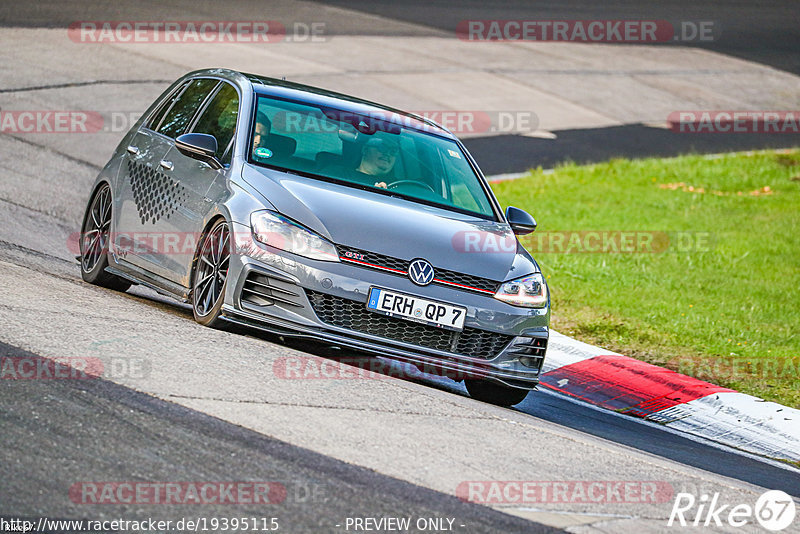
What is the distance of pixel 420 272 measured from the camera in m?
7.15

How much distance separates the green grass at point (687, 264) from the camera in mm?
10445

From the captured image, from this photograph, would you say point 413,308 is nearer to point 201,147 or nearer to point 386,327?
point 386,327

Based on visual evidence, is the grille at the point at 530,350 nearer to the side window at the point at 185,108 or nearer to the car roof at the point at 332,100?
the car roof at the point at 332,100

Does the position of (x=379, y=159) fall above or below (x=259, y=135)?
below

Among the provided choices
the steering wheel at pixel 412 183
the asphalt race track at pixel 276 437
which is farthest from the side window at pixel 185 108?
the steering wheel at pixel 412 183

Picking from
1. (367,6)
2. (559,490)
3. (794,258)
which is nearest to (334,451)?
(559,490)

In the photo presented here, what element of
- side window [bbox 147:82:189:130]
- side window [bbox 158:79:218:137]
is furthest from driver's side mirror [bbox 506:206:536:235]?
side window [bbox 147:82:189:130]

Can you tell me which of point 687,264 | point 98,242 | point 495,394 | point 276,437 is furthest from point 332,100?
point 687,264

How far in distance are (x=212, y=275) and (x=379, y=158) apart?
5.00 feet

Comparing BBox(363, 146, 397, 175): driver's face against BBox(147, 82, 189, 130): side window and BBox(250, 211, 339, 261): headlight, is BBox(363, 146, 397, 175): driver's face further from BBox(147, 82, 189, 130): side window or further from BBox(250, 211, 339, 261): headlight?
BBox(147, 82, 189, 130): side window

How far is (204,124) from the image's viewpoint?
8.66 meters

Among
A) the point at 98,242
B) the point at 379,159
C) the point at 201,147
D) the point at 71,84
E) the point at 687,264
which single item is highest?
the point at 201,147

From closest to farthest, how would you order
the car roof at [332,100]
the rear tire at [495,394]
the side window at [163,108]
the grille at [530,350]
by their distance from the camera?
1. the grille at [530,350]
2. the rear tire at [495,394]
3. the car roof at [332,100]
4. the side window at [163,108]

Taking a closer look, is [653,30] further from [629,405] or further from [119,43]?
[629,405]
